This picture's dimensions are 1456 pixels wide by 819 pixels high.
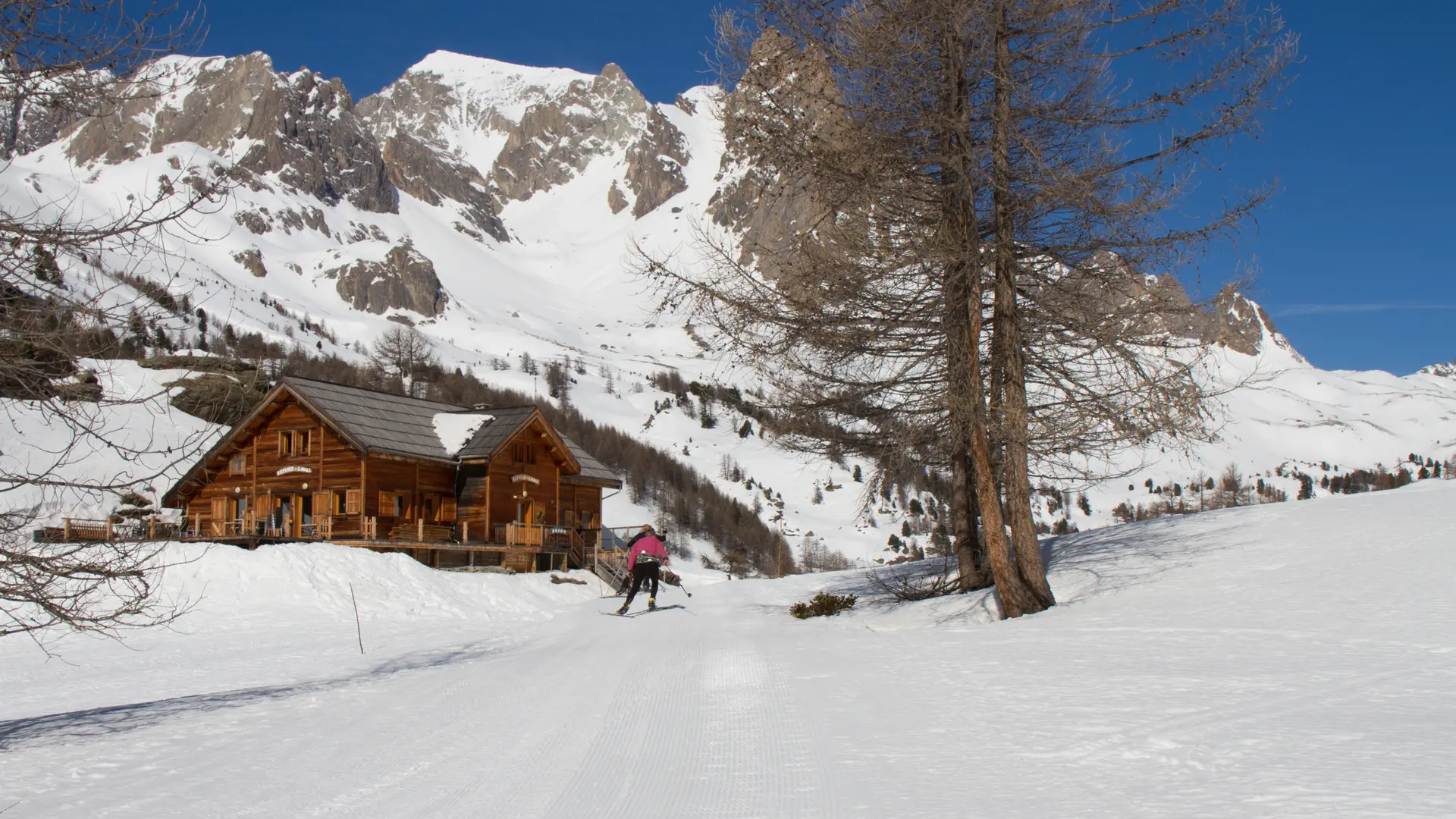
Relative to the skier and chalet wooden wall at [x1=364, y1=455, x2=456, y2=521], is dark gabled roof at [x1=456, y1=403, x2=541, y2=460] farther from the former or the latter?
the skier

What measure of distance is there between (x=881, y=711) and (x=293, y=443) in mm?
32069

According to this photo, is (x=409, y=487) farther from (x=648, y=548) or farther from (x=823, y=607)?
(x=823, y=607)

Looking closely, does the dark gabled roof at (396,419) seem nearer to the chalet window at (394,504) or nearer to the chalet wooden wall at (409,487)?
the chalet wooden wall at (409,487)

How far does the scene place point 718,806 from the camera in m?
4.26

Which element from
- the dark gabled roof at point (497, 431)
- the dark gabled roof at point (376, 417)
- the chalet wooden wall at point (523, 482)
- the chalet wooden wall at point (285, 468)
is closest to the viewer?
the dark gabled roof at point (376, 417)

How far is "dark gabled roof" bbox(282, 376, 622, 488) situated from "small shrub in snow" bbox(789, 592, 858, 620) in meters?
21.3

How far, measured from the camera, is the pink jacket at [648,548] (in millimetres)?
17578

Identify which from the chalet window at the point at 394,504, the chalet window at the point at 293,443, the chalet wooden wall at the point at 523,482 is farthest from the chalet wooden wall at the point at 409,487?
the chalet window at the point at 293,443

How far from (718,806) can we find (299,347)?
11919 cm

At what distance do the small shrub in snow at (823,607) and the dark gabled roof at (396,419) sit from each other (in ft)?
69.8

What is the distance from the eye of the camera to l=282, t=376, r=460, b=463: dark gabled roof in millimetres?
31969

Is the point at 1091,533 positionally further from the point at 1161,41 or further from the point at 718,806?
the point at 718,806

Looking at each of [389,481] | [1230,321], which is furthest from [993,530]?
[389,481]

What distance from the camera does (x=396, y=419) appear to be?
113 ft
